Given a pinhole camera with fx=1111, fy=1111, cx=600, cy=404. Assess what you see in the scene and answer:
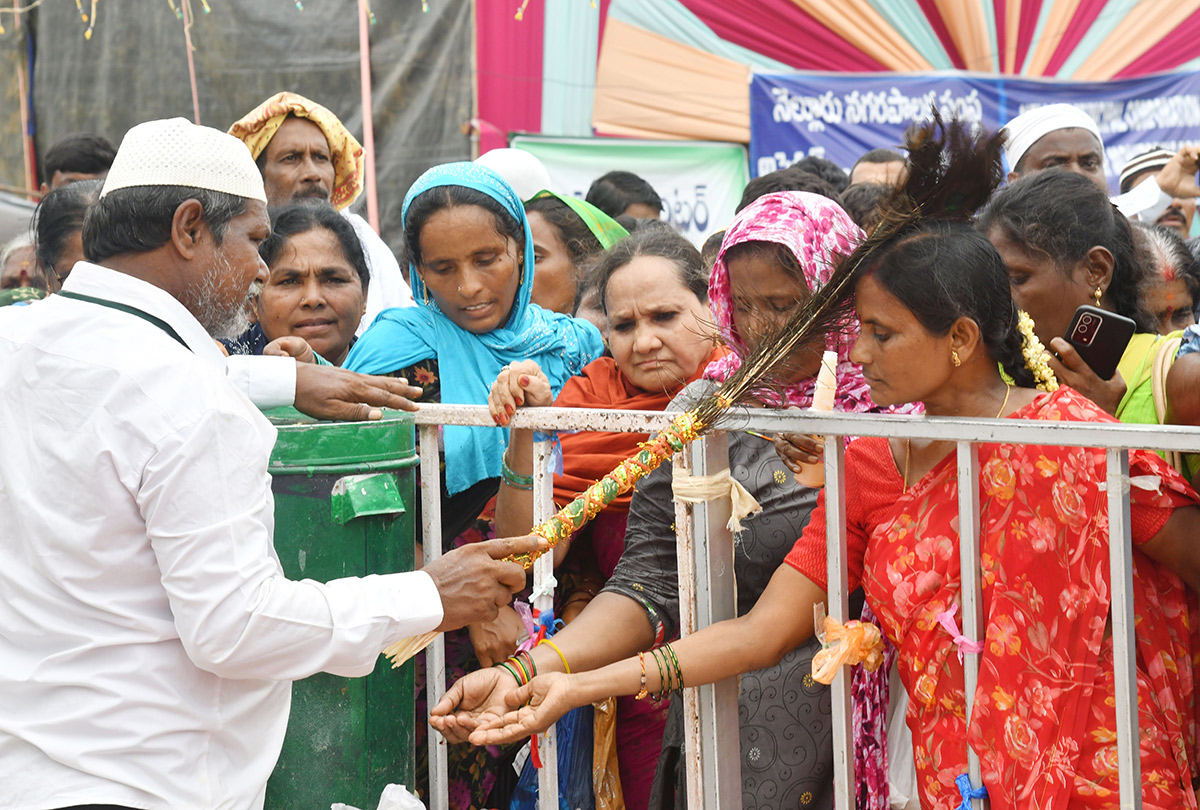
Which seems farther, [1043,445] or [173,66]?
[173,66]

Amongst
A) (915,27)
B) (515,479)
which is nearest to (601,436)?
(515,479)

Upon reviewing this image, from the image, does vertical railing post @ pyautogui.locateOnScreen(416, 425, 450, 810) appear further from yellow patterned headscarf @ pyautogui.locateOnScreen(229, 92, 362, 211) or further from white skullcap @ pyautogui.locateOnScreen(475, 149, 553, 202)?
white skullcap @ pyautogui.locateOnScreen(475, 149, 553, 202)

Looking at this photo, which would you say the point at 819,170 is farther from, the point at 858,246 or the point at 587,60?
the point at 587,60

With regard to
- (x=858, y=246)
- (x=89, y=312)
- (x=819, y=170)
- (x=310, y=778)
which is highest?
(x=819, y=170)

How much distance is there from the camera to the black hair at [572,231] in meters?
4.32

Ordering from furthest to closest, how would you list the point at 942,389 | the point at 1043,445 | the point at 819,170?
the point at 819,170, the point at 942,389, the point at 1043,445

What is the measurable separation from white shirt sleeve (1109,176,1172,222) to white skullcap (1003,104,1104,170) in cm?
30

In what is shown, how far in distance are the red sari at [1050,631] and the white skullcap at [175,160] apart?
1403 mm

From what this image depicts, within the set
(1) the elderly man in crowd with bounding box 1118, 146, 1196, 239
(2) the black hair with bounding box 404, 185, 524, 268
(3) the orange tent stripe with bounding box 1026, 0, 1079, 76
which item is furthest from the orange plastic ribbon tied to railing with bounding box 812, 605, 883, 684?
(3) the orange tent stripe with bounding box 1026, 0, 1079, 76

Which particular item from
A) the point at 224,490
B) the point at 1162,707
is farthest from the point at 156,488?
the point at 1162,707

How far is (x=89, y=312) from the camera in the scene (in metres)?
1.77

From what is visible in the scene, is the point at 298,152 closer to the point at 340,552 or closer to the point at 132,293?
the point at 340,552

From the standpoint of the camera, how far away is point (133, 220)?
1917mm

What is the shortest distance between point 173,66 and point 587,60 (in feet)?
10.7
